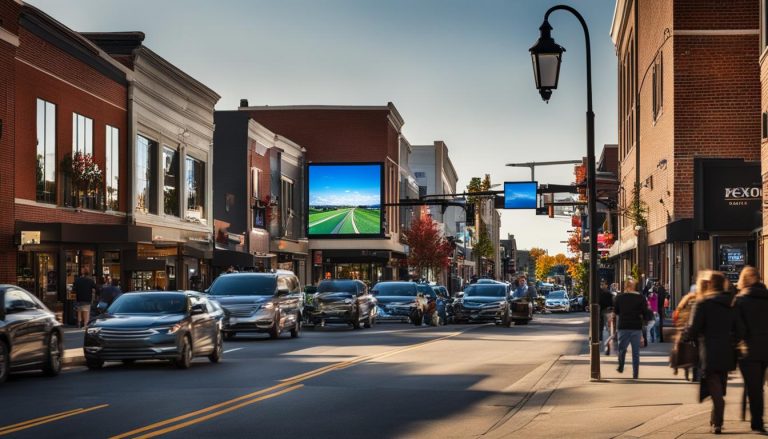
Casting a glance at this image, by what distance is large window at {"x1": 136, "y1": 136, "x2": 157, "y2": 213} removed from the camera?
48469 mm

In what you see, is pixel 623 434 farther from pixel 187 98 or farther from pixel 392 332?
pixel 187 98

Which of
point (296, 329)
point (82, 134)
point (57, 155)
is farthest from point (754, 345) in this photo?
point (82, 134)

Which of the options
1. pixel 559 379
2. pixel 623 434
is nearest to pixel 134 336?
pixel 559 379

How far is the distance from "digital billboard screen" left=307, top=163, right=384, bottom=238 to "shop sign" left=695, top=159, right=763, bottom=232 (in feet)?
151

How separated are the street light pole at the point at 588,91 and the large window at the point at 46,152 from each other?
22.4 metres

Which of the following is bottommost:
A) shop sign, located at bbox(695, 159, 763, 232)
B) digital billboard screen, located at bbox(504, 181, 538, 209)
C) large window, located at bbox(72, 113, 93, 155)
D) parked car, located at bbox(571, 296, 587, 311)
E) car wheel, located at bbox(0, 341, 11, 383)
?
parked car, located at bbox(571, 296, 587, 311)

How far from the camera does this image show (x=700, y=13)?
42.4 m

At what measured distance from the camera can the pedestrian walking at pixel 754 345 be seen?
12.9m

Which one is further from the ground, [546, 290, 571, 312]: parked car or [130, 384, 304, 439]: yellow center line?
[130, 384, 304, 439]: yellow center line

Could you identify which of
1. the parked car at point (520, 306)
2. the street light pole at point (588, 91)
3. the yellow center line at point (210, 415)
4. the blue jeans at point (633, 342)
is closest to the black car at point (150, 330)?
the yellow center line at point (210, 415)

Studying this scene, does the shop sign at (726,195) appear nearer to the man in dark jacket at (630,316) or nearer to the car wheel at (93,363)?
the man in dark jacket at (630,316)

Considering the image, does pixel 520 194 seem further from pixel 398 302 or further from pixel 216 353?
pixel 216 353

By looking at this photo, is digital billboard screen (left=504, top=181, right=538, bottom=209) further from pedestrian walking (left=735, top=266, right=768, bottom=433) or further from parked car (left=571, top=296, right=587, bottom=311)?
pedestrian walking (left=735, top=266, right=768, bottom=433)

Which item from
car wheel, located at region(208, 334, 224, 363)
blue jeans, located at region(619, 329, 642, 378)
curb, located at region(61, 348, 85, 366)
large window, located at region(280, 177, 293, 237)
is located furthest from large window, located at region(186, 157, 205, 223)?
blue jeans, located at region(619, 329, 642, 378)
